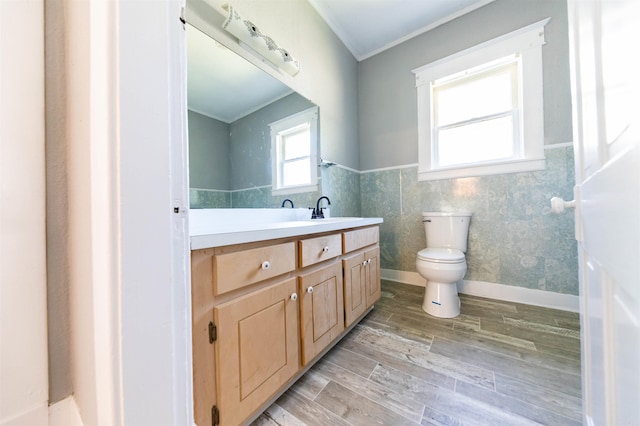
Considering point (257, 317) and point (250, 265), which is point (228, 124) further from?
point (257, 317)

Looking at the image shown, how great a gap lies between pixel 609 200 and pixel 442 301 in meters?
1.50

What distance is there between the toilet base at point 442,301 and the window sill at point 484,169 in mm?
1047

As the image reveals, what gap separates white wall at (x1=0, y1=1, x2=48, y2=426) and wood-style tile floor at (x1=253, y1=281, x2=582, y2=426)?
76cm

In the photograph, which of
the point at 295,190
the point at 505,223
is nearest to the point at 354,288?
the point at 295,190

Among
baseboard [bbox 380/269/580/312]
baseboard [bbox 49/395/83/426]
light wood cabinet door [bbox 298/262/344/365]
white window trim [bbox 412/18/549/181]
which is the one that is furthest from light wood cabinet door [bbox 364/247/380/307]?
baseboard [bbox 49/395/83/426]

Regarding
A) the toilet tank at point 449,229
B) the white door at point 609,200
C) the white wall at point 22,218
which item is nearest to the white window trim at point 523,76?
the toilet tank at point 449,229

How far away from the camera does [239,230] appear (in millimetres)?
738

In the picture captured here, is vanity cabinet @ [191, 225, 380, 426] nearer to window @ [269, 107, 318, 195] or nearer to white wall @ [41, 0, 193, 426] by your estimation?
white wall @ [41, 0, 193, 426]

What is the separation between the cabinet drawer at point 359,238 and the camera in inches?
51.2

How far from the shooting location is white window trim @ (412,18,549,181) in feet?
5.73

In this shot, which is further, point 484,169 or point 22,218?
point 484,169

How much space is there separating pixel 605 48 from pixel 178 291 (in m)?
0.99

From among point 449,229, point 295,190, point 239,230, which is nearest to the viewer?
point 239,230

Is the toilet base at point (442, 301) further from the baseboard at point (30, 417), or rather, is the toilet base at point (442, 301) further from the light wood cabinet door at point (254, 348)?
the baseboard at point (30, 417)
